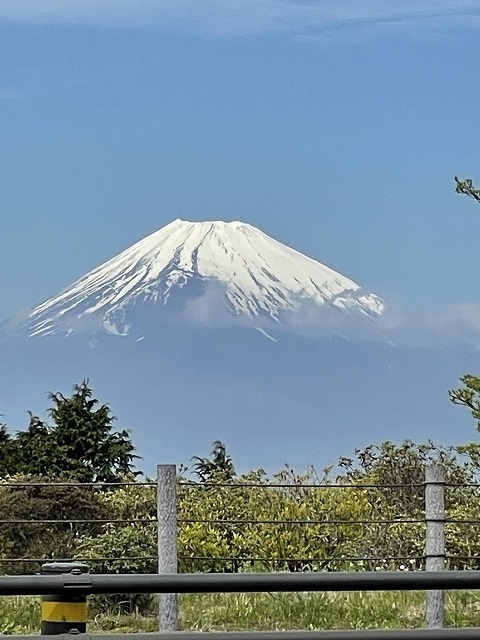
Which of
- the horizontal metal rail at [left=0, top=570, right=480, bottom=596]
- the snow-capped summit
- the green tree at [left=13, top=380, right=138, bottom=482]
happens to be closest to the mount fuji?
the snow-capped summit

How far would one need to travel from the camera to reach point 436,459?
1666 centimetres

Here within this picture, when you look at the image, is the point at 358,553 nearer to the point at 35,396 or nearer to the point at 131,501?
the point at 131,501

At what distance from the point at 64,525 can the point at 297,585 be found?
931cm

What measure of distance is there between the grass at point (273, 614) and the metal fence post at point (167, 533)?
19 centimetres

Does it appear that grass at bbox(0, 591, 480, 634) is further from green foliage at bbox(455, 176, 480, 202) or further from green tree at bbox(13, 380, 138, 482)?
green tree at bbox(13, 380, 138, 482)

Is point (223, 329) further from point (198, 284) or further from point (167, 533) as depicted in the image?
point (167, 533)

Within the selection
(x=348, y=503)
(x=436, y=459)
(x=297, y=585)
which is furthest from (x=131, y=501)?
(x=297, y=585)

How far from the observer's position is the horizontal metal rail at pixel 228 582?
389cm

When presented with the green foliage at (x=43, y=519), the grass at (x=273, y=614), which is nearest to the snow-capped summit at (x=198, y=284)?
the green foliage at (x=43, y=519)

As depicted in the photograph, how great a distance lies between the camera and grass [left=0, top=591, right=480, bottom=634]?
1059 centimetres

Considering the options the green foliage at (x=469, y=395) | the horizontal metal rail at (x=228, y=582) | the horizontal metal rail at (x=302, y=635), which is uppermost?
the green foliage at (x=469, y=395)

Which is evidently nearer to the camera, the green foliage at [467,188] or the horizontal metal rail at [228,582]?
the horizontal metal rail at [228,582]

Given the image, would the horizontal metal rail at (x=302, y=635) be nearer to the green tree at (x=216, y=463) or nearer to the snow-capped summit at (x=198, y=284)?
the green tree at (x=216, y=463)

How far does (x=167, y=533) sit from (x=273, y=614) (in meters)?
1.13
